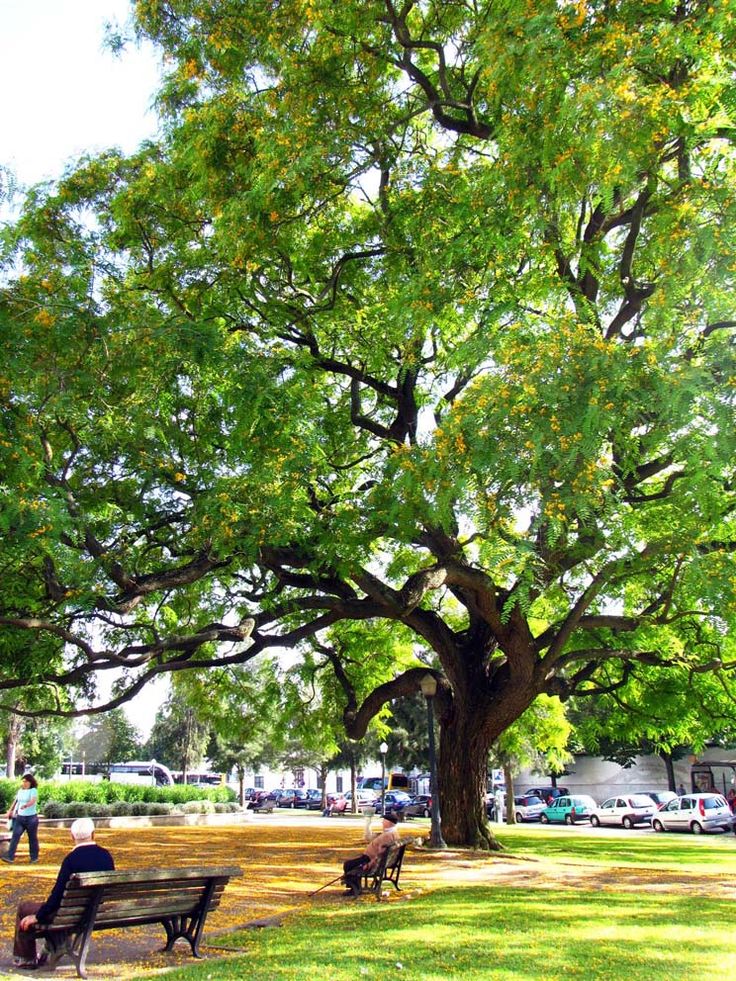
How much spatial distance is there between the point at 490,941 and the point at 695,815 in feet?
97.5

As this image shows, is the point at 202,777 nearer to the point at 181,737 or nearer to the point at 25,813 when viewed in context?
the point at 181,737

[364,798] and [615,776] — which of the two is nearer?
[364,798]

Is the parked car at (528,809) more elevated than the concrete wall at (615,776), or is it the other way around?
the concrete wall at (615,776)

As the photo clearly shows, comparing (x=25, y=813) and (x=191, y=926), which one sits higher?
(x=25, y=813)

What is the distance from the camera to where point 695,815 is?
34469 mm

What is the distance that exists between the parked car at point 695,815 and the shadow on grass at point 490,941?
83.2ft

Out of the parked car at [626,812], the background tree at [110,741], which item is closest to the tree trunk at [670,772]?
the parked car at [626,812]

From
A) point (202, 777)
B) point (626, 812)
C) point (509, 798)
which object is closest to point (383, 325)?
point (509, 798)

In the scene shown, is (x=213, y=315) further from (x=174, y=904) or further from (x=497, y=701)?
(x=497, y=701)

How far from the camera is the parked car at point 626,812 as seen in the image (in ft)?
127

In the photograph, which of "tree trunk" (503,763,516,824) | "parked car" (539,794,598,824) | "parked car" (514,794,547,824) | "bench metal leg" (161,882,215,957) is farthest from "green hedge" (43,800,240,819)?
"bench metal leg" (161,882,215,957)

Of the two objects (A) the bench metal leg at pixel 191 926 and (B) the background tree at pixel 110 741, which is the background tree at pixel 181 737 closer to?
(B) the background tree at pixel 110 741

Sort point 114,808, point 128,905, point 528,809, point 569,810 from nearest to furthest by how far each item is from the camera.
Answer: point 128,905, point 114,808, point 569,810, point 528,809

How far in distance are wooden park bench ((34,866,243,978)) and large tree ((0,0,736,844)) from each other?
352 centimetres
